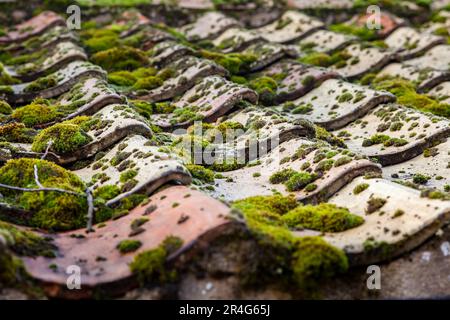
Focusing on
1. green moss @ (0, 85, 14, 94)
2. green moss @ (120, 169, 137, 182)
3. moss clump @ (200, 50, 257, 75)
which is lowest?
green moss @ (120, 169, 137, 182)

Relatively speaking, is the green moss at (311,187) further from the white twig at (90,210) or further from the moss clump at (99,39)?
the moss clump at (99,39)

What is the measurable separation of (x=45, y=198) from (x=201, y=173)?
4283mm

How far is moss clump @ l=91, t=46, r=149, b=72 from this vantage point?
93.1 feet

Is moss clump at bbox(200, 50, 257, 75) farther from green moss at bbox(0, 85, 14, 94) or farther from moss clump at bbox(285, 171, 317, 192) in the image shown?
moss clump at bbox(285, 171, 317, 192)

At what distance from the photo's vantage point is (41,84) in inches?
971

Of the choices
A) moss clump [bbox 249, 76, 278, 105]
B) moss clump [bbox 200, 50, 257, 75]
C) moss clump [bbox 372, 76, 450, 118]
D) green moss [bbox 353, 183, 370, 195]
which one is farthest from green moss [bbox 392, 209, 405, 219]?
moss clump [bbox 200, 50, 257, 75]

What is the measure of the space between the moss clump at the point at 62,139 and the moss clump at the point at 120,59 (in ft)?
33.3

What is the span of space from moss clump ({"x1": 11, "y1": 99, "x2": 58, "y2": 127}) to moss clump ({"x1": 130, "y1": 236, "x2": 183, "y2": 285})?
1020cm

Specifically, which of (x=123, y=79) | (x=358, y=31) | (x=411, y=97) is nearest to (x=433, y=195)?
(x=411, y=97)

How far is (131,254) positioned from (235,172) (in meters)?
6.34

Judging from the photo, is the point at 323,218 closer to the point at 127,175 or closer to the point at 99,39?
the point at 127,175

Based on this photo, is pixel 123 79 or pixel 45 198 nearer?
pixel 45 198

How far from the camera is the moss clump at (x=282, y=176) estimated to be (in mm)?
17250

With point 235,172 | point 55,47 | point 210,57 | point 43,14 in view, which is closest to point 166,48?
point 210,57
